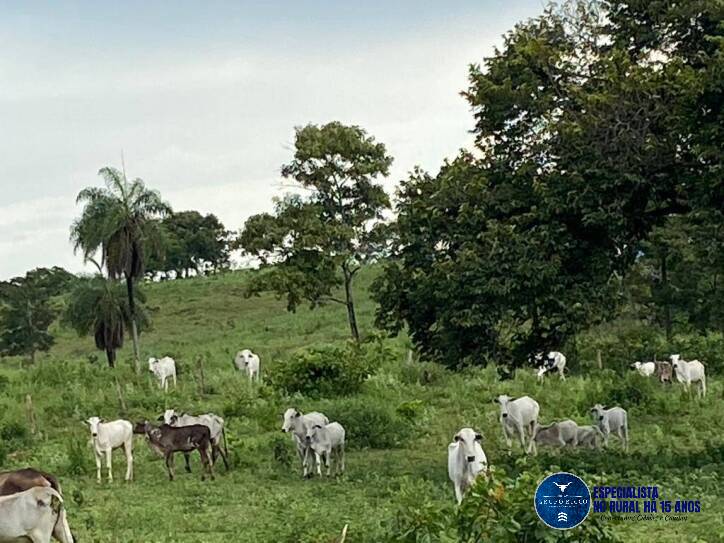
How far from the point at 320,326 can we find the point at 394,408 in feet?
82.8

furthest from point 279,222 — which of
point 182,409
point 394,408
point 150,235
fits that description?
point 394,408

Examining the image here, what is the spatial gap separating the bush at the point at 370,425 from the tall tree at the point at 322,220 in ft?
46.7

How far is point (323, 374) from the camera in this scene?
25.5 m

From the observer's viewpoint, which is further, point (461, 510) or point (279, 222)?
point (279, 222)

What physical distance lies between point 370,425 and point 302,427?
2840 mm

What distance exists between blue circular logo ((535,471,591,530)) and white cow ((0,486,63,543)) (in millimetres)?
5492

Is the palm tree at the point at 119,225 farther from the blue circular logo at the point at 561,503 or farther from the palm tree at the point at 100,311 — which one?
the blue circular logo at the point at 561,503

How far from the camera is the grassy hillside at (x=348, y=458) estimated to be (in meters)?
12.1

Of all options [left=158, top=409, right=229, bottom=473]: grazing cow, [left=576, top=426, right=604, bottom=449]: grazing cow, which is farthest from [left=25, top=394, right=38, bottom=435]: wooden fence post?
[left=576, top=426, right=604, bottom=449]: grazing cow

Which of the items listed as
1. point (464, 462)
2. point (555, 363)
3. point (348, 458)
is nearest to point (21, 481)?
point (464, 462)

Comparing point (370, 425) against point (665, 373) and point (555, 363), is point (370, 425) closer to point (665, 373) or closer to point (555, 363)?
point (555, 363)

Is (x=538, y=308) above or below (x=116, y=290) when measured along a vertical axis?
below

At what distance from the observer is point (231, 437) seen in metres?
20.3

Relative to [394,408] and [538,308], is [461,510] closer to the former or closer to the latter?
[538,308]
